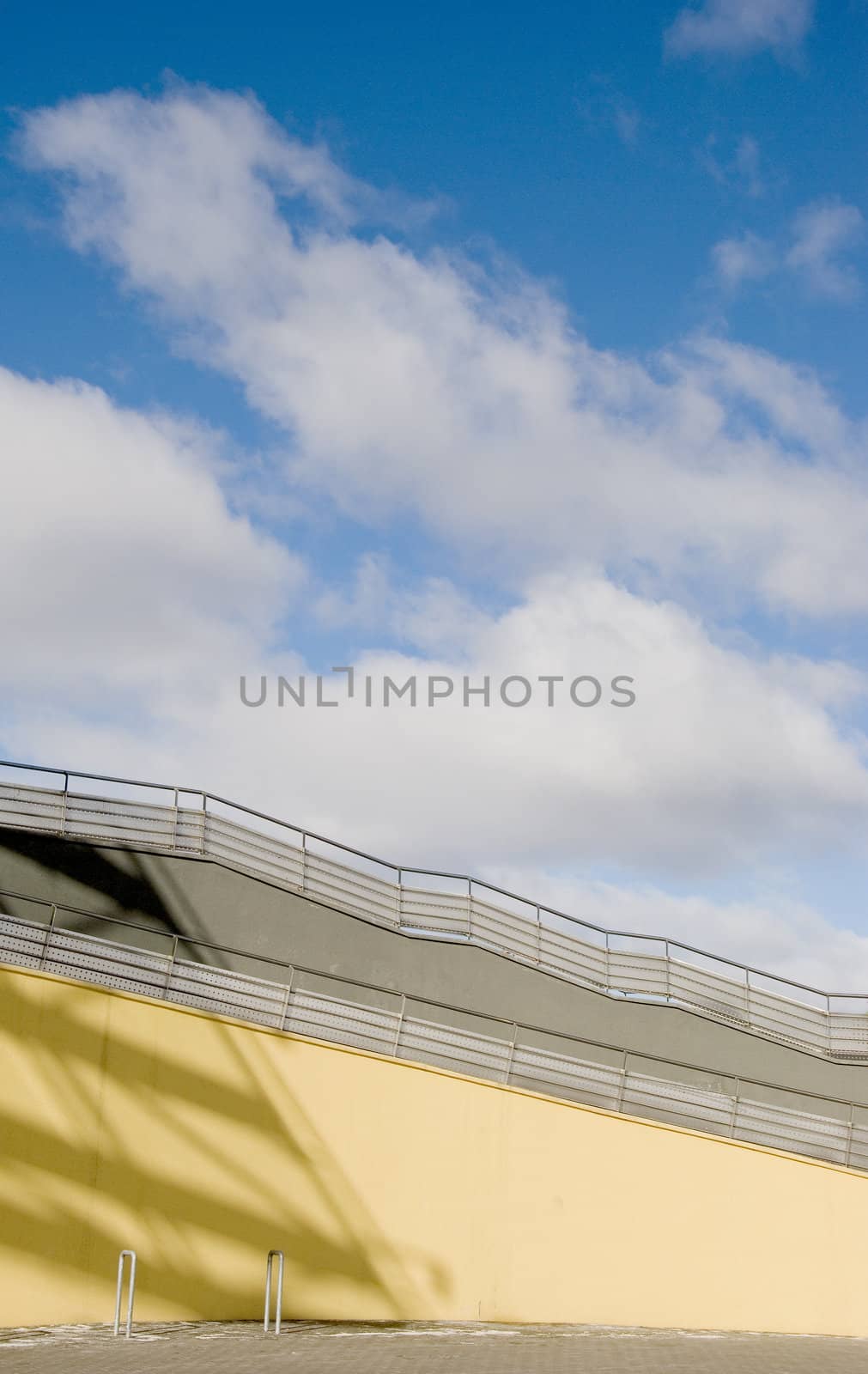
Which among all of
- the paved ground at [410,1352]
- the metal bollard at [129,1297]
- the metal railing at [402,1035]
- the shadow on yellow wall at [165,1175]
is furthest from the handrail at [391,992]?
the paved ground at [410,1352]

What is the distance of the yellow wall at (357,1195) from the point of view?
12.6 m

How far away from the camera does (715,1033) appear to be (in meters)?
22.0

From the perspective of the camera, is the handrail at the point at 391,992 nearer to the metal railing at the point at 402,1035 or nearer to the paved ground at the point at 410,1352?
the metal railing at the point at 402,1035

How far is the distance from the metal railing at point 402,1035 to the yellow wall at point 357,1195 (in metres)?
0.27

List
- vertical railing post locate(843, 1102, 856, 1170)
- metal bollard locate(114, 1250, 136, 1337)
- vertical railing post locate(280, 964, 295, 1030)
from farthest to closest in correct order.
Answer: vertical railing post locate(843, 1102, 856, 1170) → vertical railing post locate(280, 964, 295, 1030) → metal bollard locate(114, 1250, 136, 1337)

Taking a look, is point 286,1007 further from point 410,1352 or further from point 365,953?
point 365,953

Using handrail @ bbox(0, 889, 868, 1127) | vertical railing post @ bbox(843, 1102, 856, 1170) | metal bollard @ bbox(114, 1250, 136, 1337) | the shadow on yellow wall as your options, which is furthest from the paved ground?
handrail @ bbox(0, 889, 868, 1127)

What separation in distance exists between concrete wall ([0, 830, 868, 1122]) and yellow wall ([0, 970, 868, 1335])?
7.44 feet

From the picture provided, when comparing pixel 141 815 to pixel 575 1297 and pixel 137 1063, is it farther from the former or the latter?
pixel 575 1297

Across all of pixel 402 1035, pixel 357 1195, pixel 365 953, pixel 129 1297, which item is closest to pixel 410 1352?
pixel 357 1195

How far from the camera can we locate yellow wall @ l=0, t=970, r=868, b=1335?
12.6 meters

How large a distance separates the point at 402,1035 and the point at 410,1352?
3.92m

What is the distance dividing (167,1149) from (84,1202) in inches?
37.7

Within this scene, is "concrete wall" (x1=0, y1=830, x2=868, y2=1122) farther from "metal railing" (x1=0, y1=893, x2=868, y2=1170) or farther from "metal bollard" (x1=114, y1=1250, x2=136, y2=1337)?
"metal bollard" (x1=114, y1=1250, x2=136, y2=1337)
